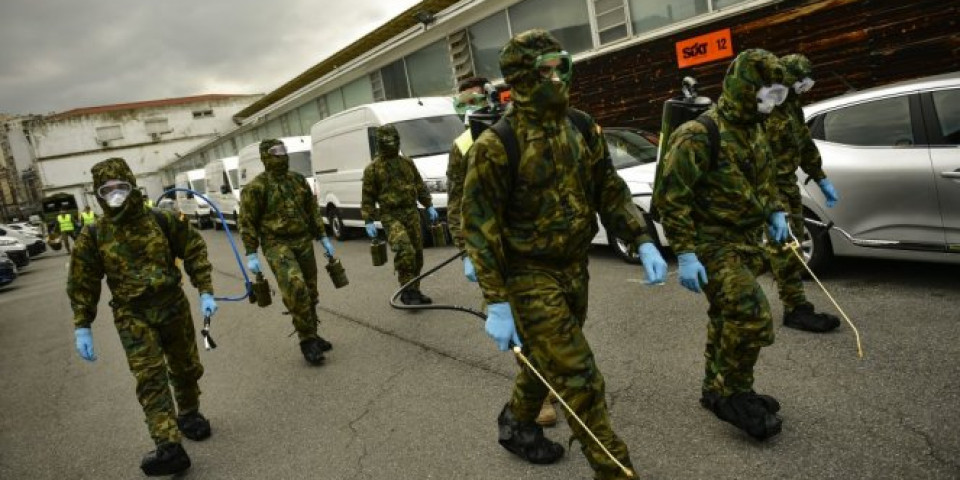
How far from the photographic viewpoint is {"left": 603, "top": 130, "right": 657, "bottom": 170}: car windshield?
301 inches

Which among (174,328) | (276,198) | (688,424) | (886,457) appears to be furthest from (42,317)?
(886,457)

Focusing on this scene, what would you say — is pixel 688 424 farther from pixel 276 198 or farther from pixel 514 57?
pixel 276 198

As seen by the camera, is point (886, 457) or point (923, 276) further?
point (923, 276)

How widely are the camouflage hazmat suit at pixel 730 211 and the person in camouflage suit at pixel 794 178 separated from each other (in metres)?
1.33

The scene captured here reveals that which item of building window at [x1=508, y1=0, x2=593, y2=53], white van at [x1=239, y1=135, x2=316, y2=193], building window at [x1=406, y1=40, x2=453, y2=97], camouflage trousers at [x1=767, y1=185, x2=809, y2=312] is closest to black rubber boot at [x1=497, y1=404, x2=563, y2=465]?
camouflage trousers at [x1=767, y1=185, x2=809, y2=312]

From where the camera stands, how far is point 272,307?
831 cm

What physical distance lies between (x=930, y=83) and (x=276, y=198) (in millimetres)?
5353

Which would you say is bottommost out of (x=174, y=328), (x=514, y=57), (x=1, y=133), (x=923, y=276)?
(x=923, y=276)

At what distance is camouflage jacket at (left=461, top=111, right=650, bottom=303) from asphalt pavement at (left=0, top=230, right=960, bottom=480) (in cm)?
118

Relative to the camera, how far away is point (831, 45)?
968cm

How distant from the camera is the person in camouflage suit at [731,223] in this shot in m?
3.05

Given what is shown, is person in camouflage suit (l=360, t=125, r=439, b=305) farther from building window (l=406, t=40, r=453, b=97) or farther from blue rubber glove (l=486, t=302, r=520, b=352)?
building window (l=406, t=40, r=453, b=97)

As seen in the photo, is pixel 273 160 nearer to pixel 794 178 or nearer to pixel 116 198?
pixel 116 198

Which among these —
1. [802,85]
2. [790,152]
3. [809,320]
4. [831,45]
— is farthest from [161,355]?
[831,45]
